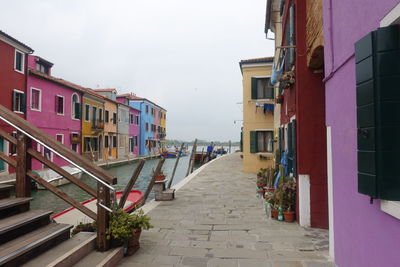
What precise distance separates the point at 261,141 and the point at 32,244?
13363 millimetres

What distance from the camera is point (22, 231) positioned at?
3.26 m

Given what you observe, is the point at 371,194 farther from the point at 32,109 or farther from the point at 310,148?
the point at 32,109

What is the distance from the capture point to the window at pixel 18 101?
54.4ft

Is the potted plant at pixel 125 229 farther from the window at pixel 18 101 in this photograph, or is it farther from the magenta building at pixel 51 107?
the magenta building at pixel 51 107

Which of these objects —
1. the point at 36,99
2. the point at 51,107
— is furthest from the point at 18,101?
the point at 51,107

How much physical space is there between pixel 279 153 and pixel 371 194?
7.37m

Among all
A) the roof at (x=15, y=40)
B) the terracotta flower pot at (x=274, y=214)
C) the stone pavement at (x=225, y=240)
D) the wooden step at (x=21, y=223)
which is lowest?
the stone pavement at (x=225, y=240)

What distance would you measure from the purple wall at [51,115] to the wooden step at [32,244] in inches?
669

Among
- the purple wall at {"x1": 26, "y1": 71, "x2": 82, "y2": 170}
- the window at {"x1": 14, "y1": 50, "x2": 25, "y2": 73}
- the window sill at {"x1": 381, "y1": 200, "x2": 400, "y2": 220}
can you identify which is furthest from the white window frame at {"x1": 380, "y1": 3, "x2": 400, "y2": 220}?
the purple wall at {"x1": 26, "y1": 71, "x2": 82, "y2": 170}

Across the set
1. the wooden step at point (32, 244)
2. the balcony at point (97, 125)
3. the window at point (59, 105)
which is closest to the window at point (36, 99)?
the window at point (59, 105)

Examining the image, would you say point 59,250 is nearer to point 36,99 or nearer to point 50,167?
point 50,167

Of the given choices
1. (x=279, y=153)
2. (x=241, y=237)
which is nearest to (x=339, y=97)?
(x=241, y=237)

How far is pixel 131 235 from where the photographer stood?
12.7ft

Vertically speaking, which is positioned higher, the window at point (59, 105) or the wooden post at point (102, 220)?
the window at point (59, 105)
